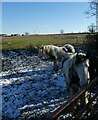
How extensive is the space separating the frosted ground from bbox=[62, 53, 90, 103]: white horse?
69.5 inches

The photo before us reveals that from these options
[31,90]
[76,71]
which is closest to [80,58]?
[76,71]

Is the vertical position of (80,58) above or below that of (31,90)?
above

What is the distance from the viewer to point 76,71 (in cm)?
798

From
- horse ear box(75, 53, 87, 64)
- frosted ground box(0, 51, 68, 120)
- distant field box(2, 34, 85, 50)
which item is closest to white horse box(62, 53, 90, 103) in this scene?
horse ear box(75, 53, 87, 64)

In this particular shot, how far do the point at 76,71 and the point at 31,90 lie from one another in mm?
5396

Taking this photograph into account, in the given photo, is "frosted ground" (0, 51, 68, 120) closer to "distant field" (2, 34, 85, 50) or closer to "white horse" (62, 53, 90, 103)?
"white horse" (62, 53, 90, 103)

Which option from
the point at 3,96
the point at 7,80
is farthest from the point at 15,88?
the point at 7,80

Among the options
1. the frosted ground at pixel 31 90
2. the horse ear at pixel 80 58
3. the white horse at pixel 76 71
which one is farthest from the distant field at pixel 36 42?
the horse ear at pixel 80 58

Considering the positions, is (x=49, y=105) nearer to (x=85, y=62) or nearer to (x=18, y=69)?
(x=85, y=62)

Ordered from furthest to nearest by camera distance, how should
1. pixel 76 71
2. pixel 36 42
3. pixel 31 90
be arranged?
1. pixel 36 42
2. pixel 31 90
3. pixel 76 71

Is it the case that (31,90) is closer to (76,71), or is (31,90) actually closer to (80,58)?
(76,71)

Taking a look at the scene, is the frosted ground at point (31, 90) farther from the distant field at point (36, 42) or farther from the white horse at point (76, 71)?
the distant field at point (36, 42)

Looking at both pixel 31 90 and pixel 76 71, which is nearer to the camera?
pixel 76 71

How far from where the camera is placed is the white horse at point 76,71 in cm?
768
